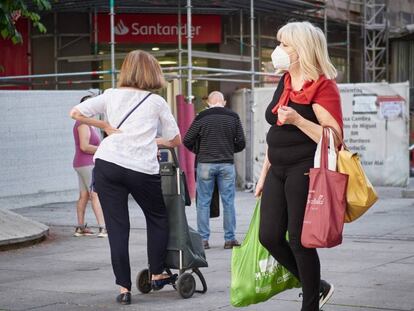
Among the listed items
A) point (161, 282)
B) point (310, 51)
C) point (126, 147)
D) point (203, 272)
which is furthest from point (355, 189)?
point (203, 272)

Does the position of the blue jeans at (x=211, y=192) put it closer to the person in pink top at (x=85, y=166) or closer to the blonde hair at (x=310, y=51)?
the person in pink top at (x=85, y=166)

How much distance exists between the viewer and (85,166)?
11859 millimetres

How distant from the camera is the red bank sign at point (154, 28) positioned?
840 inches

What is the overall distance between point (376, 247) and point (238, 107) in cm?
988

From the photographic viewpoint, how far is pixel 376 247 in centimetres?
1023

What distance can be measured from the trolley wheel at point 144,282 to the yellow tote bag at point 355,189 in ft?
7.80

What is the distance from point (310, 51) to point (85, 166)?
6.53 m

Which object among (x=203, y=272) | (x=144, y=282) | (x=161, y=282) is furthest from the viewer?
(x=203, y=272)

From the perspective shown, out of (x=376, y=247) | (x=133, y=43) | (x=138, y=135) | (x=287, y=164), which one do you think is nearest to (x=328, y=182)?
(x=287, y=164)

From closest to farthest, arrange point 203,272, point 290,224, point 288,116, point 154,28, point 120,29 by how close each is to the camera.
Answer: point 288,116 < point 290,224 < point 203,272 < point 120,29 < point 154,28

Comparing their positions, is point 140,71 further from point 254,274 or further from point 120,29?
point 120,29

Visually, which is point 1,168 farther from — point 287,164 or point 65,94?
point 287,164

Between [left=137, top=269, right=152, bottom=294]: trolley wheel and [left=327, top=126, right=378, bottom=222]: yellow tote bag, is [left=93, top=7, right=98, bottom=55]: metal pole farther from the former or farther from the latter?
[left=327, top=126, right=378, bottom=222]: yellow tote bag

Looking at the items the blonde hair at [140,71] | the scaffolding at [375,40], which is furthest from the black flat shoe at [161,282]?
the scaffolding at [375,40]
